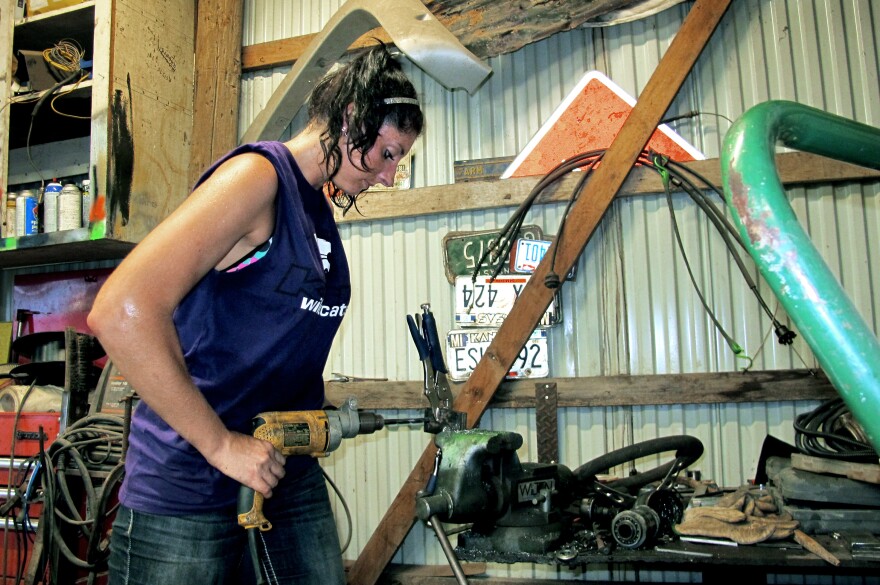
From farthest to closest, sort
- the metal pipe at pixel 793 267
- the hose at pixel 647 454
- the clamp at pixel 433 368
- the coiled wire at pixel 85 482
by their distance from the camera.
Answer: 1. the coiled wire at pixel 85 482
2. the hose at pixel 647 454
3. the clamp at pixel 433 368
4. the metal pipe at pixel 793 267

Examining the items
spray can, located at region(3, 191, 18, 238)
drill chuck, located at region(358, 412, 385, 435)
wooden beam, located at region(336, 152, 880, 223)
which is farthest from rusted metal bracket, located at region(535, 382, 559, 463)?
spray can, located at region(3, 191, 18, 238)

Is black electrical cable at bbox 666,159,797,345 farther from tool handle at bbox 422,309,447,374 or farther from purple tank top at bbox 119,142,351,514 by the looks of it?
purple tank top at bbox 119,142,351,514

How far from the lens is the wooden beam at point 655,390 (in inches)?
97.3

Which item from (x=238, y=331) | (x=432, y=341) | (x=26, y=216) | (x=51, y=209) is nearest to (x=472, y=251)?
(x=432, y=341)

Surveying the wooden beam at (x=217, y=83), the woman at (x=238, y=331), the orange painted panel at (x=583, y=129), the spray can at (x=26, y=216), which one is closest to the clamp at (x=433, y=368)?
the woman at (x=238, y=331)

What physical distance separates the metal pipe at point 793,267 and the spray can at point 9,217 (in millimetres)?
3445

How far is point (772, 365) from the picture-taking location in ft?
8.36

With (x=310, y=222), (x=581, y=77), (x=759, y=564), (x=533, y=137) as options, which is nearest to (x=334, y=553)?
(x=310, y=222)

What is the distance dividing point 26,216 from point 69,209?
26cm

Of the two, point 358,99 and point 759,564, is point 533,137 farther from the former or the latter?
point 759,564

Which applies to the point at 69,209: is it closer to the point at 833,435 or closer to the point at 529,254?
the point at 529,254

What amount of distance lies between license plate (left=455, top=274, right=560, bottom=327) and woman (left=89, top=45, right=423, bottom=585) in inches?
52.1

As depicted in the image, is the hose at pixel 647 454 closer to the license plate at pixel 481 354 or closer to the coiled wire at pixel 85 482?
the license plate at pixel 481 354

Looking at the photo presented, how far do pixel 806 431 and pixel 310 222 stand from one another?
63.8 inches
